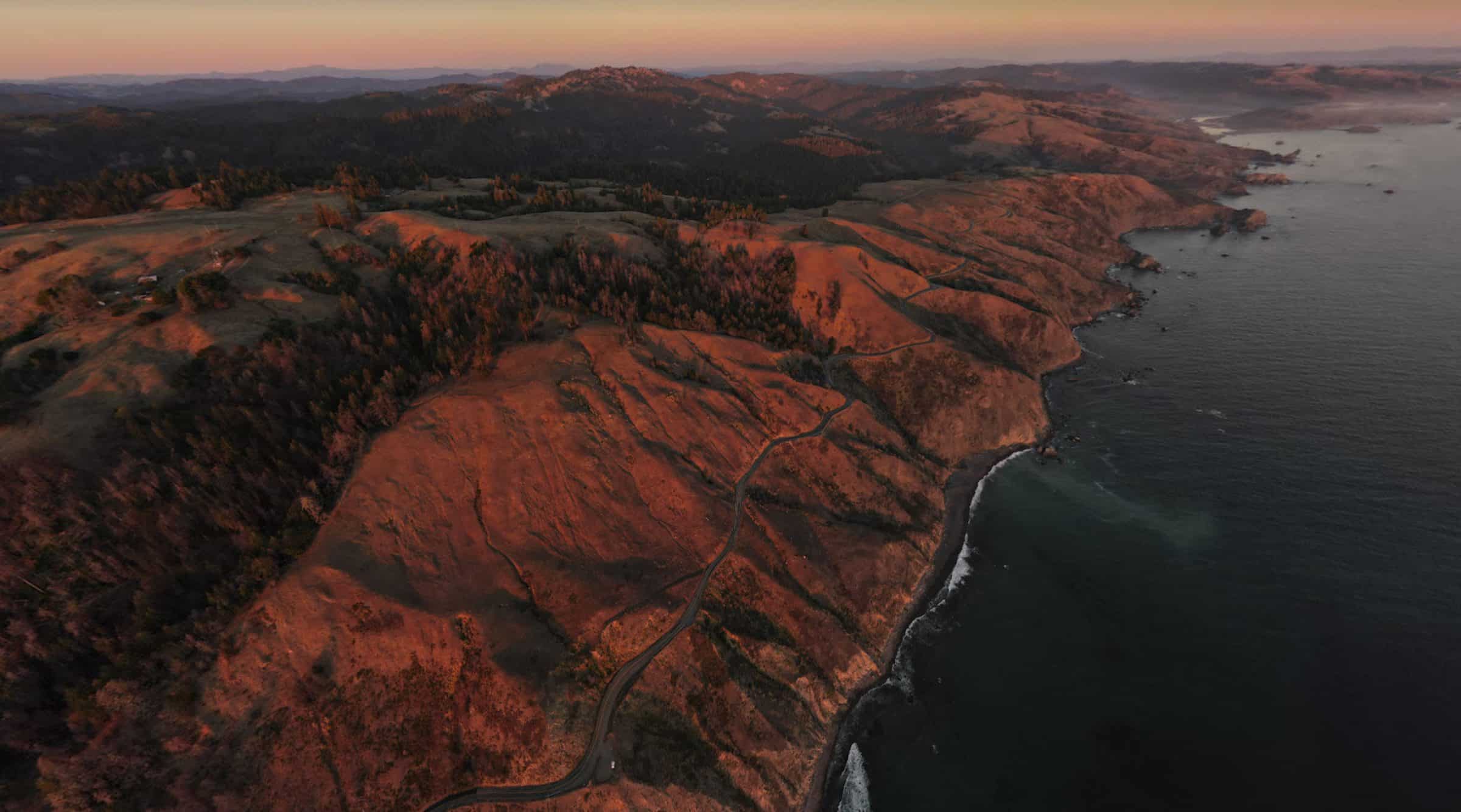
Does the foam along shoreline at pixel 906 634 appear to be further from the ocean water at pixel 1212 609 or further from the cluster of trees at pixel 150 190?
the cluster of trees at pixel 150 190

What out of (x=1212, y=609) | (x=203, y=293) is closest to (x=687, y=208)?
(x=203, y=293)

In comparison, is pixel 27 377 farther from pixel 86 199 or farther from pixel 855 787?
pixel 855 787

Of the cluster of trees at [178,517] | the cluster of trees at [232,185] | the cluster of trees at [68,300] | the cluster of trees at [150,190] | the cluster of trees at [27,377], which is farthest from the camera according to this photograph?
the cluster of trees at [232,185]

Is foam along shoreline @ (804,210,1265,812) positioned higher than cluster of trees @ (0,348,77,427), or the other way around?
cluster of trees @ (0,348,77,427)

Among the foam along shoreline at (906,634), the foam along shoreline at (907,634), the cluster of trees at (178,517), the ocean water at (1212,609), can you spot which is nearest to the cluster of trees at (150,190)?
the cluster of trees at (178,517)

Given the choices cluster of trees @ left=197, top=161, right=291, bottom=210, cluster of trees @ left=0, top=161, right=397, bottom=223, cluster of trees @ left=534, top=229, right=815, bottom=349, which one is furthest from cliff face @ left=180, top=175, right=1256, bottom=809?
cluster of trees @ left=0, top=161, right=397, bottom=223

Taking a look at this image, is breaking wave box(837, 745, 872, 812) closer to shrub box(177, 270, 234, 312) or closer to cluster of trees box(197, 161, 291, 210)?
shrub box(177, 270, 234, 312)

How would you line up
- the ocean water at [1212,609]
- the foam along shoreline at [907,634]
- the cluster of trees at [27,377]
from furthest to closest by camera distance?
the cluster of trees at [27,377] → the foam along shoreline at [907,634] → the ocean water at [1212,609]
